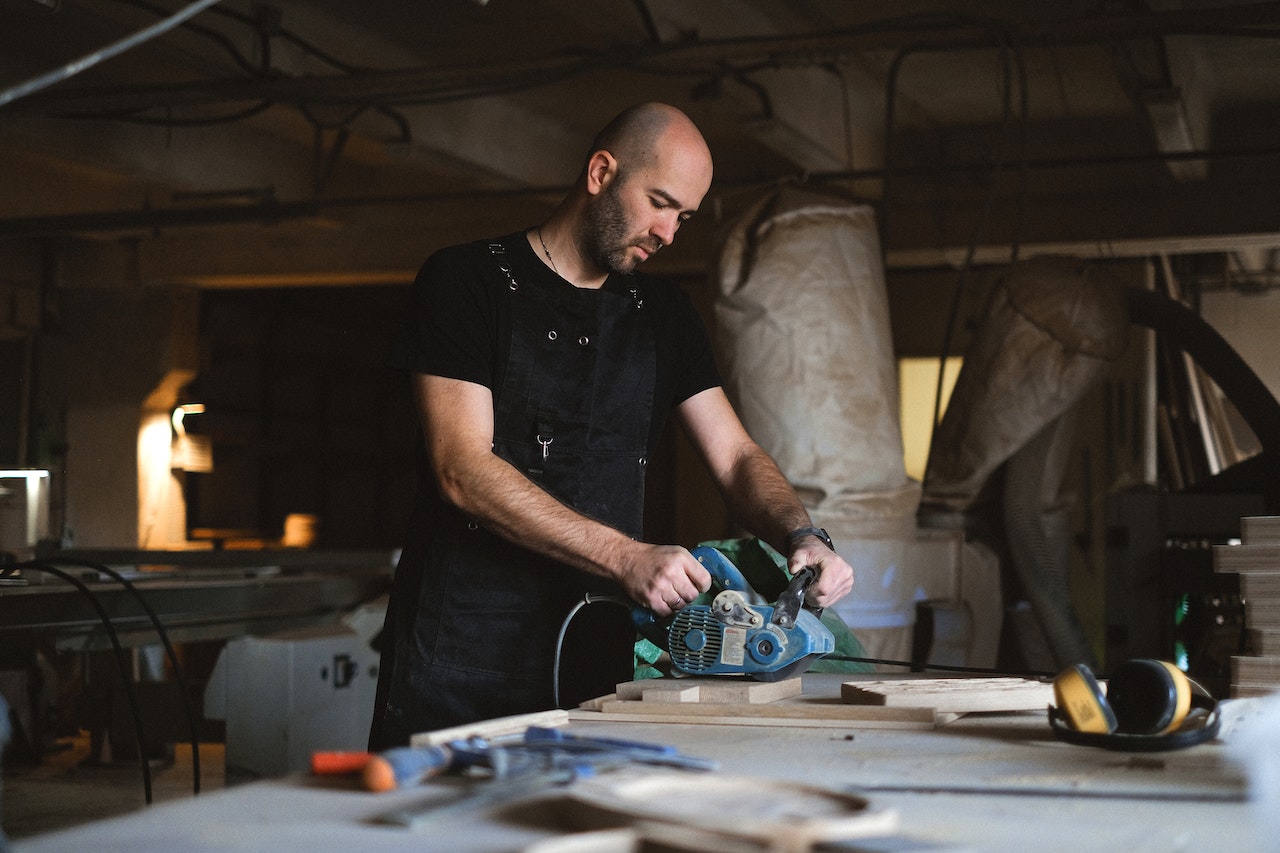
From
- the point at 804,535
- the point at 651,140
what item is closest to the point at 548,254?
the point at 651,140

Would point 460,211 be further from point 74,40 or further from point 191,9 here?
point 191,9

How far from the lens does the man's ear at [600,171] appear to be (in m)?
2.15

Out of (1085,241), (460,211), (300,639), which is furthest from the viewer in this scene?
(460,211)

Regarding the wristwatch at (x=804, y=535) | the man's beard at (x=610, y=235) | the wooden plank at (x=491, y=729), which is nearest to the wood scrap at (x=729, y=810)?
the wooden plank at (x=491, y=729)

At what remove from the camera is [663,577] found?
172 centimetres

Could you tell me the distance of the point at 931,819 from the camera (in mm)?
998

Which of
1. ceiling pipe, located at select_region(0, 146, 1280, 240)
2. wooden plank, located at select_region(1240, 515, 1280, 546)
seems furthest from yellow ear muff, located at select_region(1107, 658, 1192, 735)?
ceiling pipe, located at select_region(0, 146, 1280, 240)

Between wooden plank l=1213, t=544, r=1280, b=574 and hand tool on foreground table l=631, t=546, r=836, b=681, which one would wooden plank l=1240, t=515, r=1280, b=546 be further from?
hand tool on foreground table l=631, t=546, r=836, b=681

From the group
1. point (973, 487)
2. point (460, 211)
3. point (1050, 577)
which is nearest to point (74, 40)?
point (460, 211)

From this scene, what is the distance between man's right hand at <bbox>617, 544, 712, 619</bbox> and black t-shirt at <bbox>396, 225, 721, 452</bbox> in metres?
0.39

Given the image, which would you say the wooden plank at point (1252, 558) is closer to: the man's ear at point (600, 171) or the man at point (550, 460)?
the man at point (550, 460)

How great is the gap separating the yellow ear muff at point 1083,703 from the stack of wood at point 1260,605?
35 cm

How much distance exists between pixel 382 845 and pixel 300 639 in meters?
2.57

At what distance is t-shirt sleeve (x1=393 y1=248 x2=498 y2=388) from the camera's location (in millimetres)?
1927
